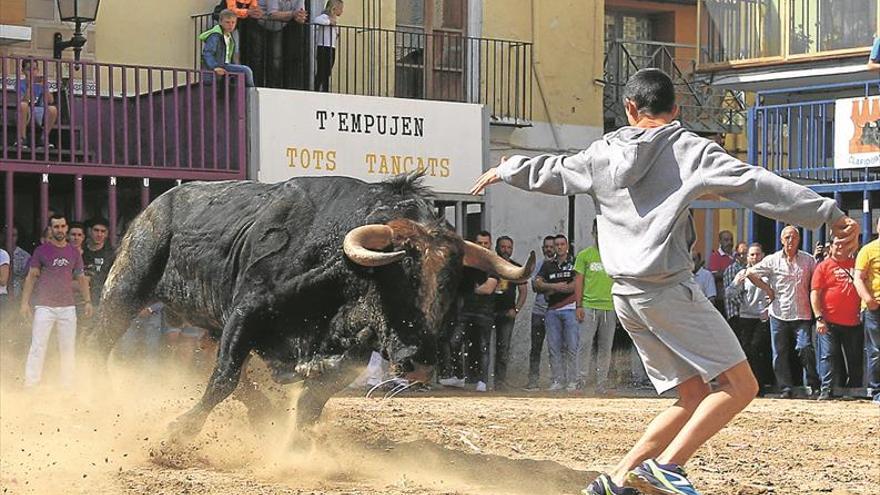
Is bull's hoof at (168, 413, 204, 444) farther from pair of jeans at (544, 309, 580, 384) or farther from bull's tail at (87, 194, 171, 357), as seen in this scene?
pair of jeans at (544, 309, 580, 384)

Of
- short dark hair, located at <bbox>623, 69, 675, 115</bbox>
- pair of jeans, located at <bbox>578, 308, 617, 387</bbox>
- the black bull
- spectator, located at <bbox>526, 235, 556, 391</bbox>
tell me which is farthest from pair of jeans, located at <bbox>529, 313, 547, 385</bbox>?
short dark hair, located at <bbox>623, 69, 675, 115</bbox>

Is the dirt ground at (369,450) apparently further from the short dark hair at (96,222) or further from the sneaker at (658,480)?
the short dark hair at (96,222)

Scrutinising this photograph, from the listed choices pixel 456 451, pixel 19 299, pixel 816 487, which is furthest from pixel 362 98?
pixel 816 487

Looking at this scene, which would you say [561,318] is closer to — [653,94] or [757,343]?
[757,343]

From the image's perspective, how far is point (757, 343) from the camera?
19344mm

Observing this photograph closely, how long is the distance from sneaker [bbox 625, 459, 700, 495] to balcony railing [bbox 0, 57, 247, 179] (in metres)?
11.1

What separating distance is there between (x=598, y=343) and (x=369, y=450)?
9.01 metres

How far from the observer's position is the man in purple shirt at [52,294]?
52.9ft

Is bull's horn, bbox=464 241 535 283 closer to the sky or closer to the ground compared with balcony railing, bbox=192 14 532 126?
closer to the ground

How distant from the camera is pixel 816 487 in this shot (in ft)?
32.8

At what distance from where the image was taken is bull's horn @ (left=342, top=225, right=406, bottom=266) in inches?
393

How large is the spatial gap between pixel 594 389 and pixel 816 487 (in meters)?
9.49

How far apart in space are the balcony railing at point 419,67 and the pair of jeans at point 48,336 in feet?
19.7

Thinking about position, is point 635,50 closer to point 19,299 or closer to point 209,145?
point 209,145
